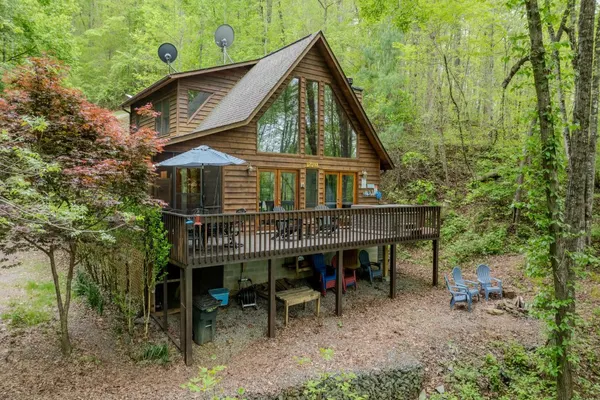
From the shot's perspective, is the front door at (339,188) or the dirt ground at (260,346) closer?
the dirt ground at (260,346)

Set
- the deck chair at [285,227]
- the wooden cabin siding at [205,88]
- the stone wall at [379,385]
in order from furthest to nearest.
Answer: the wooden cabin siding at [205,88], the deck chair at [285,227], the stone wall at [379,385]

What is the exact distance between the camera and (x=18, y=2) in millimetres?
11016

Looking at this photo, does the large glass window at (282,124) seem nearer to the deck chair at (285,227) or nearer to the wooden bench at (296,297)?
the deck chair at (285,227)

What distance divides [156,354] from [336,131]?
8.71 meters

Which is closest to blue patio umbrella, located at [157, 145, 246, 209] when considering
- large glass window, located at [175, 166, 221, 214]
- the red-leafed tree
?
the red-leafed tree

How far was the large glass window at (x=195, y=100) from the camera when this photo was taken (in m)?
11.6

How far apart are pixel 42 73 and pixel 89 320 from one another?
5433mm

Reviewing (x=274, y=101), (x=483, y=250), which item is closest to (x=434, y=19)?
(x=274, y=101)

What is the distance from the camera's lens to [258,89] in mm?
10750

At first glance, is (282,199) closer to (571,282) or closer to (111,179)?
(111,179)

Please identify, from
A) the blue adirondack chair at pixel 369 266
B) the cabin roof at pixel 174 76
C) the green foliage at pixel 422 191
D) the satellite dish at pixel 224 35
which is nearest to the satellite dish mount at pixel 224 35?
the satellite dish at pixel 224 35

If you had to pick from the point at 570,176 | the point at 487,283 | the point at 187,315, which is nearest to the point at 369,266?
the point at 487,283

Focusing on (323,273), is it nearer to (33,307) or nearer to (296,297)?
(296,297)

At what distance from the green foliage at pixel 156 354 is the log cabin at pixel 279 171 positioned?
120 cm
